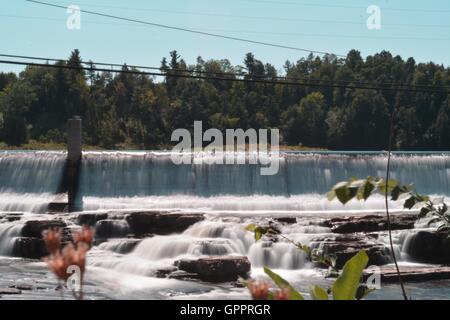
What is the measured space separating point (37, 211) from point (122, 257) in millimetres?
8165

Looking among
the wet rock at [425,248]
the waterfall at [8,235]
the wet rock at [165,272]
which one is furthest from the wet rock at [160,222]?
the wet rock at [425,248]

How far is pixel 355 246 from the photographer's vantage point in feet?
62.6

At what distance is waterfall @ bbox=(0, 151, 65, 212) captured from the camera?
97.0 ft

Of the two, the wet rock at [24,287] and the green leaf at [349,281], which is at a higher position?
the green leaf at [349,281]

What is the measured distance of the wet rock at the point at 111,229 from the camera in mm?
22641

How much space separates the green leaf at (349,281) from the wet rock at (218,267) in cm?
1537

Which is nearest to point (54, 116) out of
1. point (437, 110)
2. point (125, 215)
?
point (437, 110)

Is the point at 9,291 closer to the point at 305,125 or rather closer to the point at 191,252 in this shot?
the point at 191,252

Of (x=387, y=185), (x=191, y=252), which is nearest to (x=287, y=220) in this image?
(x=191, y=252)

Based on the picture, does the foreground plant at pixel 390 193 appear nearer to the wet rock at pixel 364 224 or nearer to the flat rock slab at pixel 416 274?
the flat rock slab at pixel 416 274

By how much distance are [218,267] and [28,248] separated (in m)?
6.69

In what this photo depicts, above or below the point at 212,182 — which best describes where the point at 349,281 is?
above

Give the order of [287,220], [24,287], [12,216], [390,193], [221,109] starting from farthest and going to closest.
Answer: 1. [221,109]
2. [12,216]
3. [287,220]
4. [24,287]
5. [390,193]
